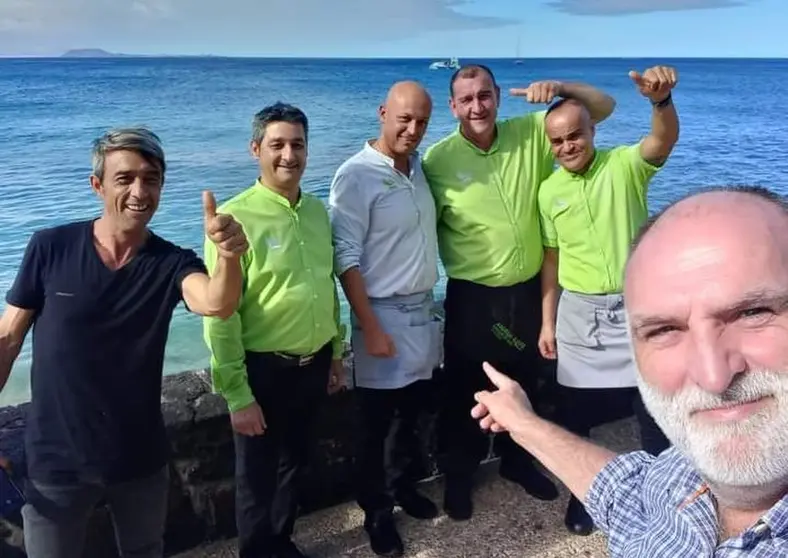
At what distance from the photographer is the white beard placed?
4.05 ft

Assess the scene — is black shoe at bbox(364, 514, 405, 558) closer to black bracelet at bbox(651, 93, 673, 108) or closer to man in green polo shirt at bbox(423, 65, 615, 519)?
man in green polo shirt at bbox(423, 65, 615, 519)

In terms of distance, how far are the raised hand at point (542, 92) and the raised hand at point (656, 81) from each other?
375mm

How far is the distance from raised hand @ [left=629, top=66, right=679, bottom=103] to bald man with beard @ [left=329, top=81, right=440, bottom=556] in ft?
2.98

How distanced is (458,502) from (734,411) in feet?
9.28

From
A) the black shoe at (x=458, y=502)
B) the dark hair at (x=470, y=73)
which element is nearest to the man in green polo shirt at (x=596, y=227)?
the dark hair at (x=470, y=73)

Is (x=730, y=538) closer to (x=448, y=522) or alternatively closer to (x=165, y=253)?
(x=165, y=253)

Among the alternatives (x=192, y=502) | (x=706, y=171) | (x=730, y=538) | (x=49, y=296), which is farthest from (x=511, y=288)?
(x=706, y=171)

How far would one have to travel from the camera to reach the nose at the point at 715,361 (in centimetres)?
125

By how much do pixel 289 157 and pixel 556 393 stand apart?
2092 millimetres

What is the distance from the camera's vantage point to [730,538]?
1.36 m

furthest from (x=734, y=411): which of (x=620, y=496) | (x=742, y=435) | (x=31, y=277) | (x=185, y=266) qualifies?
(x=31, y=277)

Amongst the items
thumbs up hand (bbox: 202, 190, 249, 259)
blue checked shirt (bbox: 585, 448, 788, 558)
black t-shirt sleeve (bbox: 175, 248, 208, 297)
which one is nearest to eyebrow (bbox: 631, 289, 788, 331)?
blue checked shirt (bbox: 585, 448, 788, 558)

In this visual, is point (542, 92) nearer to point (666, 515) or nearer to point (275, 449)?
point (275, 449)

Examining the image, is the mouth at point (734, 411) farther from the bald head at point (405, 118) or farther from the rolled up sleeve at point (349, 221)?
the bald head at point (405, 118)
